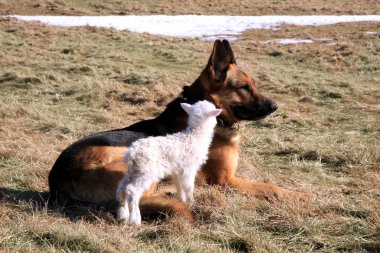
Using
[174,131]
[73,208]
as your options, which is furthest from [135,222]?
[174,131]

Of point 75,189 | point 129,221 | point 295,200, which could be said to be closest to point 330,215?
point 295,200

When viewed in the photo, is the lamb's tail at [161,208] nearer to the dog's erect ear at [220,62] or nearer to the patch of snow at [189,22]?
the dog's erect ear at [220,62]

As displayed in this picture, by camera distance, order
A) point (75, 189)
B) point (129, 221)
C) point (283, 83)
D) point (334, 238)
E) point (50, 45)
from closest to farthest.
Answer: point (334, 238) → point (129, 221) → point (75, 189) → point (283, 83) → point (50, 45)

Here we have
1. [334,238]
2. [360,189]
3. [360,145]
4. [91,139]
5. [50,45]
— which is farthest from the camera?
[50,45]

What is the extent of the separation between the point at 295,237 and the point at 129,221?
4.10 ft

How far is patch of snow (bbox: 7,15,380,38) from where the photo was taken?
24156mm

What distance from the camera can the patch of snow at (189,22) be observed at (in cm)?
2416

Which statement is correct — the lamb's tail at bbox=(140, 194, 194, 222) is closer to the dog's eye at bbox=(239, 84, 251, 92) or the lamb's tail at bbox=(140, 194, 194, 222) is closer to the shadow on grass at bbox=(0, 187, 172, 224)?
the shadow on grass at bbox=(0, 187, 172, 224)

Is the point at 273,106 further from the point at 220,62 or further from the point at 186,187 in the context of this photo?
the point at 186,187

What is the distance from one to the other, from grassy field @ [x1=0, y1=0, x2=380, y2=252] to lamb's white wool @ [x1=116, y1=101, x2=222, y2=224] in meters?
0.22

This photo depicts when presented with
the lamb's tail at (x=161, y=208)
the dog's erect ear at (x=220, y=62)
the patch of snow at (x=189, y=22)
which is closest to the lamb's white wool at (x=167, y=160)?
the lamb's tail at (x=161, y=208)

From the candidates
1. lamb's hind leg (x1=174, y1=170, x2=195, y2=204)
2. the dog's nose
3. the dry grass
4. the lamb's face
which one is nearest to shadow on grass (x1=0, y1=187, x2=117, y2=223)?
lamb's hind leg (x1=174, y1=170, x2=195, y2=204)

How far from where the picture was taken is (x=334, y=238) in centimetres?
321

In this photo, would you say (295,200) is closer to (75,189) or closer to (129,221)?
(129,221)
